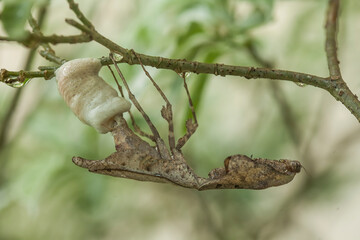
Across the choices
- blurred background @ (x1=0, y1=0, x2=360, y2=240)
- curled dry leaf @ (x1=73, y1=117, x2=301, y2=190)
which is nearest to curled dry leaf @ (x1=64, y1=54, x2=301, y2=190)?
curled dry leaf @ (x1=73, y1=117, x2=301, y2=190)

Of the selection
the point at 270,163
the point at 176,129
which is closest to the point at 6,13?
the point at 270,163

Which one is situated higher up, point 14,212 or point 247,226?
point 14,212

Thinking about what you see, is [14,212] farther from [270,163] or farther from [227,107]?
[270,163]

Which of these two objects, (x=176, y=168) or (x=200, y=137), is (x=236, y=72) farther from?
(x=200, y=137)

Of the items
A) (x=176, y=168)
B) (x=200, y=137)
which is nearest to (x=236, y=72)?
(x=176, y=168)

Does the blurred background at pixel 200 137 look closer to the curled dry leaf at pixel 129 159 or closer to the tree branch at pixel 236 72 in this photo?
the curled dry leaf at pixel 129 159

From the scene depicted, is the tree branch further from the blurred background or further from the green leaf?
the blurred background
